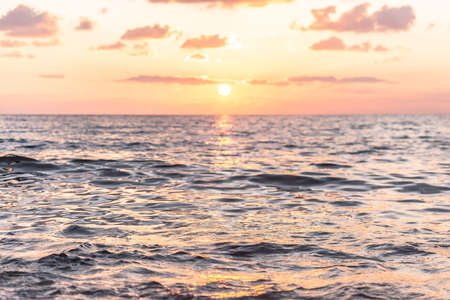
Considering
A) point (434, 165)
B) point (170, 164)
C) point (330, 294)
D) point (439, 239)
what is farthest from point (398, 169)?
point (330, 294)

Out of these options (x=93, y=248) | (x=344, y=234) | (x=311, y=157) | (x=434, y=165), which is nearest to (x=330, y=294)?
(x=344, y=234)

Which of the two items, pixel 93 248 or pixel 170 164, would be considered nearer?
pixel 93 248

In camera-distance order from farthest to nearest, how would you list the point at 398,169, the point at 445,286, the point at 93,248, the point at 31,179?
1. the point at 398,169
2. the point at 31,179
3. the point at 93,248
4. the point at 445,286

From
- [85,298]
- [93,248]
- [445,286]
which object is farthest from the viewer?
[93,248]

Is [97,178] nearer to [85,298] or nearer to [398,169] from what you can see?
[85,298]

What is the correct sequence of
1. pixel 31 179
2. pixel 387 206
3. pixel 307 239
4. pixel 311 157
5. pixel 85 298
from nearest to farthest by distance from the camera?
1. pixel 85 298
2. pixel 307 239
3. pixel 387 206
4. pixel 31 179
5. pixel 311 157

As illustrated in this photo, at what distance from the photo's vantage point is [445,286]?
5.71m

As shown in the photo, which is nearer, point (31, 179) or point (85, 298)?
point (85, 298)

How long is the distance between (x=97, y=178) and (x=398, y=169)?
14.2 m

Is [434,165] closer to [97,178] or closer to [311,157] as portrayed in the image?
[311,157]

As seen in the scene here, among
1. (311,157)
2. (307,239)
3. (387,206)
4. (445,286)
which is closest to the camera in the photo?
(445,286)

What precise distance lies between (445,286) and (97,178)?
44.8 ft

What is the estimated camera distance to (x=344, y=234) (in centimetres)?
859

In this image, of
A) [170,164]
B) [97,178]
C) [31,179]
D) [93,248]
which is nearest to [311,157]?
[170,164]
